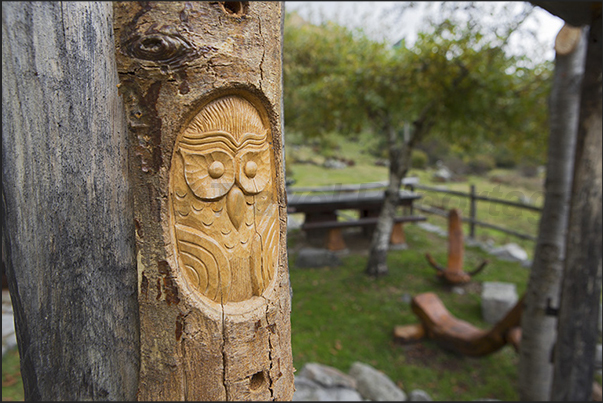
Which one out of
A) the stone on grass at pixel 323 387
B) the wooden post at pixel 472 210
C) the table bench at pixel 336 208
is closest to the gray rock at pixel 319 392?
the stone on grass at pixel 323 387

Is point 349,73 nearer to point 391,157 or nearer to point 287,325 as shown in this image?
point 391,157

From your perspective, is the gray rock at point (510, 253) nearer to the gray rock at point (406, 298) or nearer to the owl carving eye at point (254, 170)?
the gray rock at point (406, 298)

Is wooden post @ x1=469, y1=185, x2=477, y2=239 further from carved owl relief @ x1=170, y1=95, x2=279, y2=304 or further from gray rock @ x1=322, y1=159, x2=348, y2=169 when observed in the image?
carved owl relief @ x1=170, y1=95, x2=279, y2=304

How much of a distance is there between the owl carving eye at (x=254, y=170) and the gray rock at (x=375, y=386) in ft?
8.21

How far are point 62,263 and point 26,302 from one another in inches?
6.0

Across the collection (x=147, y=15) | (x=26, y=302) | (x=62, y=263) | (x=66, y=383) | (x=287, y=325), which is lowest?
(x=66, y=383)

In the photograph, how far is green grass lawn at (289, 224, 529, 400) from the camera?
11.1 feet

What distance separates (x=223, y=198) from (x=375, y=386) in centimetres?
256

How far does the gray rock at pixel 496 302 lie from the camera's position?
14.0 ft

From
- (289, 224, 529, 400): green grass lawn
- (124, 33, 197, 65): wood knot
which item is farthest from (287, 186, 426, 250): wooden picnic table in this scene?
(124, 33, 197, 65): wood knot

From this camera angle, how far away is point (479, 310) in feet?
15.1

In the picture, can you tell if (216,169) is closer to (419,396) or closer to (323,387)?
(323,387)

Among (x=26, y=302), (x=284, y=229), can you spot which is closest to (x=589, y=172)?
(x=284, y=229)

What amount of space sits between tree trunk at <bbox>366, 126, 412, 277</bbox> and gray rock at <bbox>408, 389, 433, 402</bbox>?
2427mm
